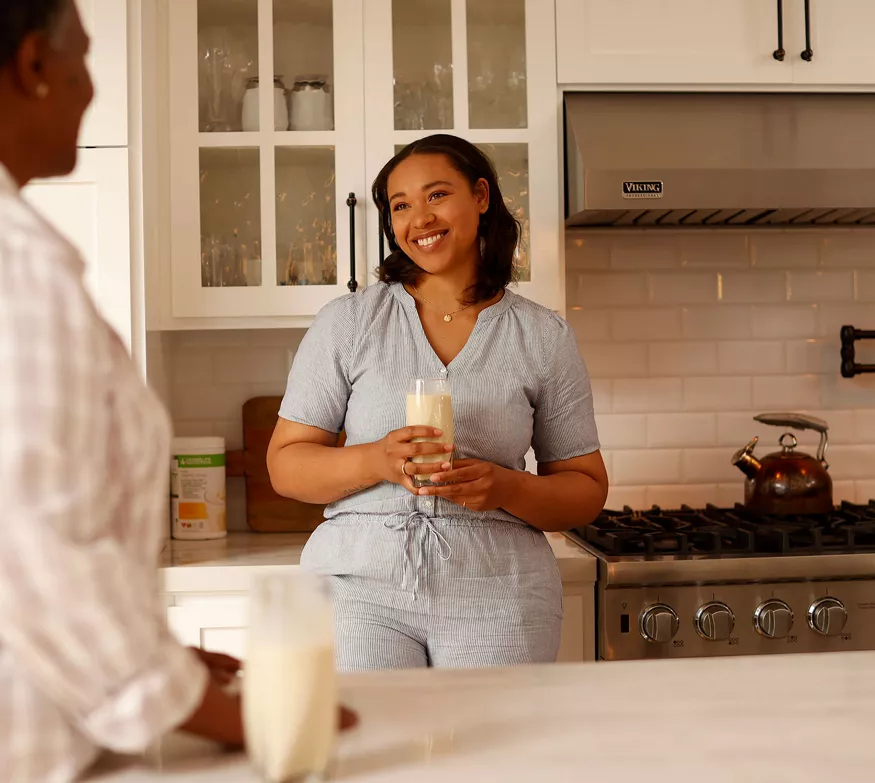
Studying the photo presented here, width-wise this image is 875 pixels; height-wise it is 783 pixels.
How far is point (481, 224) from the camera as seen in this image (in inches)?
76.7

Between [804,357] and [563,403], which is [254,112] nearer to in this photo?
[563,403]

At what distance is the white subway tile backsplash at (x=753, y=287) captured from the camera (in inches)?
115

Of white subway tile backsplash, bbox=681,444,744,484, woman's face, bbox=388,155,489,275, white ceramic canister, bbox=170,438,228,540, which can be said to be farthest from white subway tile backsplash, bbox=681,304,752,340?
white ceramic canister, bbox=170,438,228,540

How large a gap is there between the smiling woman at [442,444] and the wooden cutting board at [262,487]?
998 mm

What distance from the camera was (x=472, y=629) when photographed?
1636 mm

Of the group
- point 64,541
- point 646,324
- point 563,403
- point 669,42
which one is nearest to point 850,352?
point 646,324

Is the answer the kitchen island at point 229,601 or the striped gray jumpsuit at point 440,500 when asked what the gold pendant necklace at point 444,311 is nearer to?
the striped gray jumpsuit at point 440,500

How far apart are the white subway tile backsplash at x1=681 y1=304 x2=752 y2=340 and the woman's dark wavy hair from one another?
43.1 inches

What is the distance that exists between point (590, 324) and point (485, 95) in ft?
2.39

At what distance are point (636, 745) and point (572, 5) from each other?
7.02 ft

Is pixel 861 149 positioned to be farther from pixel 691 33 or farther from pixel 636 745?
pixel 636 745

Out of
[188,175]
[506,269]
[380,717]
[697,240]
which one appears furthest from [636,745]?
[697,240]

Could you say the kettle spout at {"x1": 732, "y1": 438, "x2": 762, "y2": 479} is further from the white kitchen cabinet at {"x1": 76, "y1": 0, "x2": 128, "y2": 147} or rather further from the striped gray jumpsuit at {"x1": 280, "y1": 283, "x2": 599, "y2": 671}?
the white kitchen cabinet at {"x1": 76, "y1": 0, "x2": 128, "y2": 147}

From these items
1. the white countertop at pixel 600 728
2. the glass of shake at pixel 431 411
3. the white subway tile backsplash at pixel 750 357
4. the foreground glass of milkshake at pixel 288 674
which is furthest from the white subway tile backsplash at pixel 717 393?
the foreground glass of milkshake at pixel 288 674
